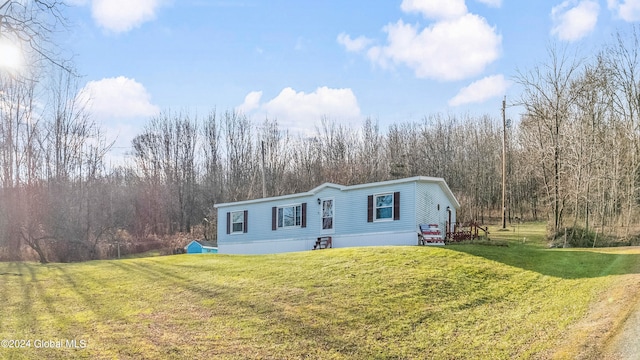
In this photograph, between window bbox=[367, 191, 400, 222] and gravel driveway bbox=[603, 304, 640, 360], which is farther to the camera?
window bbox=[367, 191, 400, 222]

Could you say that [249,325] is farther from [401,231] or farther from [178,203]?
[178,203]

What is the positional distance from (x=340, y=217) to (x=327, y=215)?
76 centimetres

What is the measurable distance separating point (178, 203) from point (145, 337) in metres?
35.9

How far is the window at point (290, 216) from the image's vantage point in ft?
71.7

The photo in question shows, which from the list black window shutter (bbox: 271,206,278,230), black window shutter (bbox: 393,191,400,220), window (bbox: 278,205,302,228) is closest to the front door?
window (bbox: 278,205,302,228)

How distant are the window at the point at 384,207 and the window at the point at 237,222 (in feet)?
24.7

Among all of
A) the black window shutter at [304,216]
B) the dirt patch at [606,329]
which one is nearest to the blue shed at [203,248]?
the black window shutter at [304,216]

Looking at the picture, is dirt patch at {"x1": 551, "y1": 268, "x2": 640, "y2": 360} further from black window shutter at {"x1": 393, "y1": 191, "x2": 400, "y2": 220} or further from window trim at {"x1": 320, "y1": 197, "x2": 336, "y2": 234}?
window trim at {"x1": 320, "y1": 197, "x2": 336, "y2": 234}

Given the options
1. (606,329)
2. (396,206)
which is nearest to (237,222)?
(396,206)

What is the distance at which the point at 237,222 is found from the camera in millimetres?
24281

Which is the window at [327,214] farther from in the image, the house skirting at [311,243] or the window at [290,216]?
the window at [290,216]

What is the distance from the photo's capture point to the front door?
67.8 ft

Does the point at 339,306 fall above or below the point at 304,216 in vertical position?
below

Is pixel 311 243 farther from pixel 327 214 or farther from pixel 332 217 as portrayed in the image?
pixel 332 217
